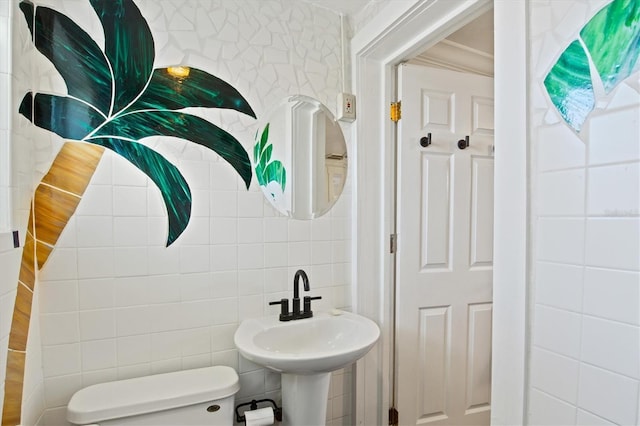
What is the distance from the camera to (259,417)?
4.17 ft

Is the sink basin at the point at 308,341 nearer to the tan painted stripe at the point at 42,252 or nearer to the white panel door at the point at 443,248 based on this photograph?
the white panel door at the point at 443,248

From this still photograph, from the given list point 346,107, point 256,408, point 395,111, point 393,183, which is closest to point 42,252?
point 256,408

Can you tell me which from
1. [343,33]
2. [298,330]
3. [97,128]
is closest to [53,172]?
[97,128]

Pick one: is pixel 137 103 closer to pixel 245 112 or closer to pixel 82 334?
pixel 245 112

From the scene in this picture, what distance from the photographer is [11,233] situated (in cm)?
93

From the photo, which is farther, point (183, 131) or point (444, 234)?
point (444, 234)

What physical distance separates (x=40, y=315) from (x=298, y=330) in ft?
3.08

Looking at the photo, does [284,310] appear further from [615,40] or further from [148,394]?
[615,40]

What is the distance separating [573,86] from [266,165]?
1.10 meters

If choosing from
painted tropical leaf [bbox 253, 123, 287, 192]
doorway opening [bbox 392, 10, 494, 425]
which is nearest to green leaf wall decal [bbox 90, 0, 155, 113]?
painted tropical leaf [bbox 253, 123, 287, 192]

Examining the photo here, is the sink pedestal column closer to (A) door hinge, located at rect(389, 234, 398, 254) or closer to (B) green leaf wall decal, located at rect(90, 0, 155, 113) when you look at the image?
(A) door hinge, located at rect(389, 234, 398, 254)

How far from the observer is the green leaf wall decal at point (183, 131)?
124 cm

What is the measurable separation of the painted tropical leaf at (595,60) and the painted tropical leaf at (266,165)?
3.41 feet

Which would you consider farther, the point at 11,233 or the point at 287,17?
the point at 287,17
